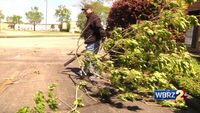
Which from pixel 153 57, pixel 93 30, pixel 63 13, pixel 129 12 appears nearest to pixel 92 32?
pixel 93 30

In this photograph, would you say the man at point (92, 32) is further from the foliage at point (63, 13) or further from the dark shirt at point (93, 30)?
the foliage at point (63, 13)

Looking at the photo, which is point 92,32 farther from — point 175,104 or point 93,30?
point 175,104

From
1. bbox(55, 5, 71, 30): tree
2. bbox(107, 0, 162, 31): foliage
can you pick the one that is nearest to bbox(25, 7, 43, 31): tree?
bbox(55, 5, 71, 30): tree

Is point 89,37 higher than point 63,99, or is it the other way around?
point 89,37

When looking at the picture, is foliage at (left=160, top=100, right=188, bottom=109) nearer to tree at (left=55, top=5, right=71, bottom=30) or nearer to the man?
the man

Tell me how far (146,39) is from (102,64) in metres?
1.32

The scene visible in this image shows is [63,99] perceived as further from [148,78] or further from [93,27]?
[93,27]

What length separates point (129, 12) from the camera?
13797 mm

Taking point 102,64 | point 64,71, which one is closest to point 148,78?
point 102,64

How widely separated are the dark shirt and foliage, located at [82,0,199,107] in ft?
6.52

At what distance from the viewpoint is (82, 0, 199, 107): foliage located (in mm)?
7781

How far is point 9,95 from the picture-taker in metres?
8.70

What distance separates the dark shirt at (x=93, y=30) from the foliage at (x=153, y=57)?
199 centimetres

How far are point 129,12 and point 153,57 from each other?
5.93 m
